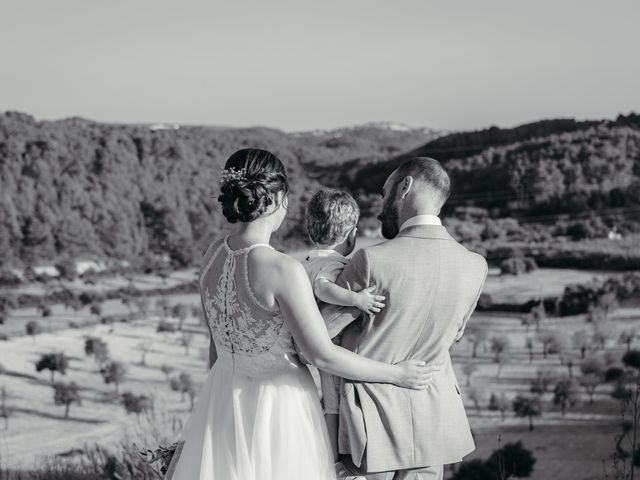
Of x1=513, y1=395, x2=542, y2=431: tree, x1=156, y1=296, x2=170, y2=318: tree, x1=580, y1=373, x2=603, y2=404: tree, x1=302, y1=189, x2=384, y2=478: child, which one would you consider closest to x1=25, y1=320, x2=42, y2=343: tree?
x1=156, y1=296, x2=170, y2=318: tree

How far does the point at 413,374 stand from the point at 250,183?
605 millimetres

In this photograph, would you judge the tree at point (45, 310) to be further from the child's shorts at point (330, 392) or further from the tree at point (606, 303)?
the child's shorts at point (330, 392)

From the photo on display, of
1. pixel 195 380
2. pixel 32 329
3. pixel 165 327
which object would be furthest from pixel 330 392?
pixel 32 329

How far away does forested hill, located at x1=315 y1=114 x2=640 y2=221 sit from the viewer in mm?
41281

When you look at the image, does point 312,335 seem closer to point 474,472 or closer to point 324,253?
point 324,253

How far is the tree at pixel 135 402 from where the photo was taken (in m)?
27.2

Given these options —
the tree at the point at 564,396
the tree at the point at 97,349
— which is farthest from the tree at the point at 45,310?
the tree at the point at 564,396

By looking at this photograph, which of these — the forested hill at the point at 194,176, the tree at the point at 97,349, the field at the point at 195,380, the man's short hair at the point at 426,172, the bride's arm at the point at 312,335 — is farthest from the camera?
the forested hill at the point at 194,176

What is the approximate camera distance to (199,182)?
55594 millimetres

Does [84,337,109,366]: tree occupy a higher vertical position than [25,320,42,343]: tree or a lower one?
lower

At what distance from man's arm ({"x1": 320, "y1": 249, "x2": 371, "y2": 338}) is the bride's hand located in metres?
0.16

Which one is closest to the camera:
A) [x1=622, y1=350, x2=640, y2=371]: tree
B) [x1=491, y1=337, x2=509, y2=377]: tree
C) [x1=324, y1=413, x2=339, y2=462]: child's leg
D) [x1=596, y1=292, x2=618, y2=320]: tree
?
[x1=324, y1=413, x2=339, y2=462]: child's leg

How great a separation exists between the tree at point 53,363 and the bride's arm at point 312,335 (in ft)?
103

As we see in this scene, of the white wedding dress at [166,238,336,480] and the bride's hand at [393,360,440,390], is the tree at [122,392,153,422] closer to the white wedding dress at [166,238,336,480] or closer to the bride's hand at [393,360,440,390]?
the white wedding dress at [166,238,336,480]
